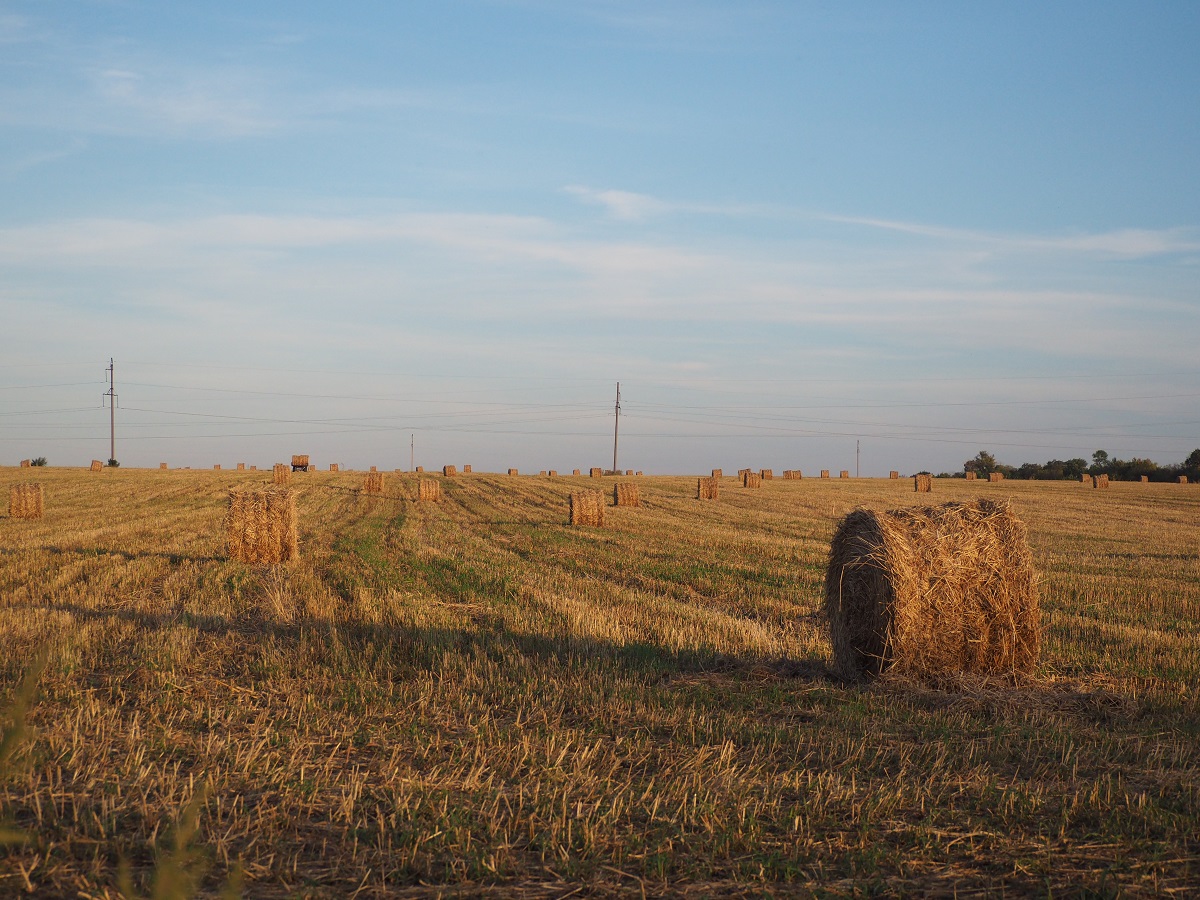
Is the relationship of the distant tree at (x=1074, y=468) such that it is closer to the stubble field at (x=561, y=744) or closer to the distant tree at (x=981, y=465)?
the distant tree at (x=981, y=465)

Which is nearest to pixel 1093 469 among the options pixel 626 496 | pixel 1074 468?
pixel 1074 468

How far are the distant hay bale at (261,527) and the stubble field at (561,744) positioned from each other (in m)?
2.45

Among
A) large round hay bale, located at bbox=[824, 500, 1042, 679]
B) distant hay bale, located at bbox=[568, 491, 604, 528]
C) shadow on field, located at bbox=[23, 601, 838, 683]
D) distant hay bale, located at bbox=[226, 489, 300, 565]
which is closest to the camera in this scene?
large round hay bale, located at bbox=[824, 500, 1042, 679]

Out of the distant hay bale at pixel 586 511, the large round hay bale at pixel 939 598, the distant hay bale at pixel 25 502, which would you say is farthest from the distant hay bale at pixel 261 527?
the distant hay bale at pixel 25 502

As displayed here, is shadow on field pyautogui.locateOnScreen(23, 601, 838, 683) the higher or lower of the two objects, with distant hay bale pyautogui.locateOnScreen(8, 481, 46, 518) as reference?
lower

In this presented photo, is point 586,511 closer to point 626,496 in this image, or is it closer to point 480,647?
point 626,496

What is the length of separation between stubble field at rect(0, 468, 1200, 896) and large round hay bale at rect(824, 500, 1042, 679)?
1.50ft

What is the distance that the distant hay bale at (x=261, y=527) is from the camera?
18047 mm

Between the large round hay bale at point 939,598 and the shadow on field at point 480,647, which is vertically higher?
the large round hay bale at point 939,598

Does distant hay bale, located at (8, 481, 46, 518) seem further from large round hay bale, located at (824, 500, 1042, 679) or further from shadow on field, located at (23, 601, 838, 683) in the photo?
large round hay bale, located at (824, 500, 1042, 679)

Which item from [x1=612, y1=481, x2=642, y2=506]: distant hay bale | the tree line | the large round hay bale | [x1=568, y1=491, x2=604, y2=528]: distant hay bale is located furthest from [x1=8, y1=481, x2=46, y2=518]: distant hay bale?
the tree line

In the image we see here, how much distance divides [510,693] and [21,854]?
410 cm

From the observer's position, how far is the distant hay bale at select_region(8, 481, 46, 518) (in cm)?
2734

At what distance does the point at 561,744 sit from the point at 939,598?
14.0 ft
